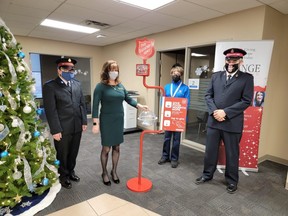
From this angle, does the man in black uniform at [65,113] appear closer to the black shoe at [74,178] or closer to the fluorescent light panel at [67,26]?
the black shoe at [74,178]

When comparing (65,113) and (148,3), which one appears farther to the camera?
(148,3)

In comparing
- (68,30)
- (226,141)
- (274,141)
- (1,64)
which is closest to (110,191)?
(226,141)

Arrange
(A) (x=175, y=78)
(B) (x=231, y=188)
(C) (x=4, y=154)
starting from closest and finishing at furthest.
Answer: (C) (x=4, y=154)
(B) (x=231, y=188)
(A) (x=175, y=78)

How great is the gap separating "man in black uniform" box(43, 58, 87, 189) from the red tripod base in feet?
2.43

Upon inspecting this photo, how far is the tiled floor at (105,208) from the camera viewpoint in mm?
1911

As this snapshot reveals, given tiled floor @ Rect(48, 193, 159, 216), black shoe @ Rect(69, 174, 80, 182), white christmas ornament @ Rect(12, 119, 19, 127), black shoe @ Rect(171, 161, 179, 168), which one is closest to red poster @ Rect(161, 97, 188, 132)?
black shoe @ Rect(171, 161, 179, 168)

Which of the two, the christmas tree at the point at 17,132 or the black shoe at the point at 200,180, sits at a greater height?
the christmas tree at the point at 17,132

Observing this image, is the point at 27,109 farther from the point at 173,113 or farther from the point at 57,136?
the point at 173,113

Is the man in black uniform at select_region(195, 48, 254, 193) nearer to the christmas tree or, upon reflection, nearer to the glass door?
the glass door

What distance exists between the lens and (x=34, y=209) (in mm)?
1929

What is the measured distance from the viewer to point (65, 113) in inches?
86.3

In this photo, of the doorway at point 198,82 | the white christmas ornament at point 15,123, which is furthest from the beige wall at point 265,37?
the white christmas ornament at point 15,123

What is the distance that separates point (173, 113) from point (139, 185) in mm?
987

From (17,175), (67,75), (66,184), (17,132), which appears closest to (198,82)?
(67,75)
